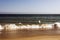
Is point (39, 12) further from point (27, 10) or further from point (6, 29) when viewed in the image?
point (6, 29)

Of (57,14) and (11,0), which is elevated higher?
(11,0)

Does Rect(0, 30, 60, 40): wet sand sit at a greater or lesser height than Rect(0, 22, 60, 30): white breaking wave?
lesser

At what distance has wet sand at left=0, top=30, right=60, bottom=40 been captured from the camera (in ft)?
2.40

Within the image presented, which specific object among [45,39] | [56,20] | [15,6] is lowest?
[45,39]

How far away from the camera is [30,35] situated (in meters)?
0.76

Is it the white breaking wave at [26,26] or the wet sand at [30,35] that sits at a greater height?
the white breaking wave at [26,26]

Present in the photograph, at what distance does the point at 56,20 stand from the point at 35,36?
24 centimetres

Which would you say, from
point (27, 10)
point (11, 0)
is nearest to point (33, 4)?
point (27, 10)

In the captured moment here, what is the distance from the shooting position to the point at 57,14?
829 mm

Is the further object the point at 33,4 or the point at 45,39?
the point at 33,4

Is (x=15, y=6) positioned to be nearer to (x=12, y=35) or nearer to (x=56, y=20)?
(x=12, y=35)

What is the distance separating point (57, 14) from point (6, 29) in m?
0.47

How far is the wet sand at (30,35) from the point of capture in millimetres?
731

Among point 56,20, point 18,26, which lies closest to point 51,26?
point 56,20
